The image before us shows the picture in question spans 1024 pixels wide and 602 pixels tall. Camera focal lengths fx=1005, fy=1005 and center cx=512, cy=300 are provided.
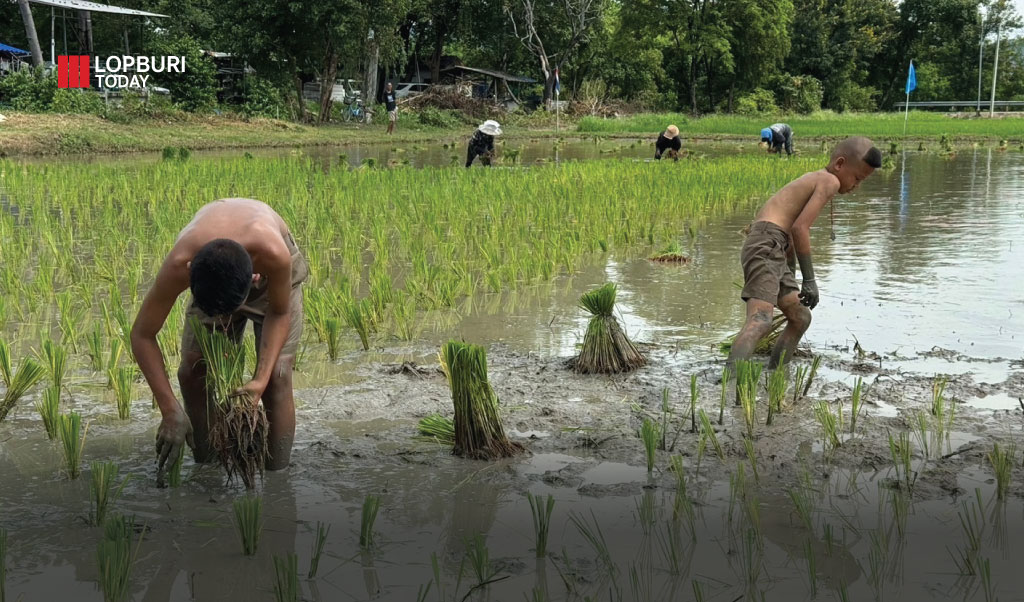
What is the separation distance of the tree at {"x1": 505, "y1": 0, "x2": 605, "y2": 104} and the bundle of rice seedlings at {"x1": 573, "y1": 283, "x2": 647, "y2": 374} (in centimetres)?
3081

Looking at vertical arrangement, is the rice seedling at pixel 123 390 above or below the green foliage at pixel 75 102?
below

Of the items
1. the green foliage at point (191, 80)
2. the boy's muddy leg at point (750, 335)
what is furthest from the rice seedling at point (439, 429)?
the green foliage at point (191, 80)

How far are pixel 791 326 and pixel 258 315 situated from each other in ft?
8.05

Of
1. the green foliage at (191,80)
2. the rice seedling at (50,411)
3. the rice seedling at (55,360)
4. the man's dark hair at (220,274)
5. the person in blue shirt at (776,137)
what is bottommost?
the rice seedling at (50,411)

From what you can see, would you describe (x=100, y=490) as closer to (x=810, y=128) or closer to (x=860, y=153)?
(x=860, y=153)

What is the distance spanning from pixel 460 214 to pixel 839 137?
55.8 ft

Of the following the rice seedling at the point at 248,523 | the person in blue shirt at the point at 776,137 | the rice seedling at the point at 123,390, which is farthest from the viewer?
the person in blue shirt at the point at 776,137

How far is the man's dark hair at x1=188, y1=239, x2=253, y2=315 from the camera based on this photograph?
8.25 feet

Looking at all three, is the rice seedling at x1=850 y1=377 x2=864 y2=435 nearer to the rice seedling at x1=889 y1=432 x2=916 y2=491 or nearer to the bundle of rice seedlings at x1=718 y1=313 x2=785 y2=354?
the rice seedling at x1=889 y1=432 x2=916 y2=491

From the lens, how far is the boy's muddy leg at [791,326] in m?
4.40

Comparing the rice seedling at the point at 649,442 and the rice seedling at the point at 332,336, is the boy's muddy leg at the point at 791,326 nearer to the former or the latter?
the rice seedling at the point at 649,442

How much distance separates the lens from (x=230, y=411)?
2941 mm

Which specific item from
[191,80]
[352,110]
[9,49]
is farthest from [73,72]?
[352,110]

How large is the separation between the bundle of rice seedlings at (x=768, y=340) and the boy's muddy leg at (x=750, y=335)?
1.42ft
